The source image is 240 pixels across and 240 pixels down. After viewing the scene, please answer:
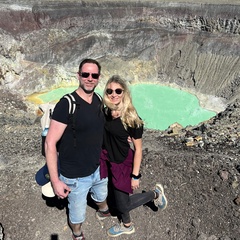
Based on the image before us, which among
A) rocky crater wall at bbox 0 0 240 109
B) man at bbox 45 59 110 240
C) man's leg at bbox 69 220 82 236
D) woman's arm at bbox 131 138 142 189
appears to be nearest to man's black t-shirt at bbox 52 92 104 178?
man at bbox 45 59 110 240

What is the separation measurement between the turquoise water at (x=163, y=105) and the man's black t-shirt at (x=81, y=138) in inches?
690

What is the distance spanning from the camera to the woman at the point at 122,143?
15.1ft

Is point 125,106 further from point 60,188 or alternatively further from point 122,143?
point 60,188

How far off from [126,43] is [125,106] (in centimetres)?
2834

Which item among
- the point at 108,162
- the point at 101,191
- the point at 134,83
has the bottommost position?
the point at 134,83

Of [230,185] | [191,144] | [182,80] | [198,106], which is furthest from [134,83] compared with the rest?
[230,185]

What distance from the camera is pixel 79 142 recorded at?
439cm

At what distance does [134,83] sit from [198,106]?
7.56 metres

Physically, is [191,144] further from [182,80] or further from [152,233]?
[182,80]

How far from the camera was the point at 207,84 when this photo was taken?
29609mm

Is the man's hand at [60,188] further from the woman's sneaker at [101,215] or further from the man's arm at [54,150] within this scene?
the woman's sneaker at [101,215]

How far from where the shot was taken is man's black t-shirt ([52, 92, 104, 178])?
13.6ft

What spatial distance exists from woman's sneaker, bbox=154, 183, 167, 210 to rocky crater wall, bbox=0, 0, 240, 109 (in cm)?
2338

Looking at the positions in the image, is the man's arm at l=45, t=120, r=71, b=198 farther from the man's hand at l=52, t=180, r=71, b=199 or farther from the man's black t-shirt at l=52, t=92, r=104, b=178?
the man's black t-shirt at l=52, t=92, r=104, b=178
